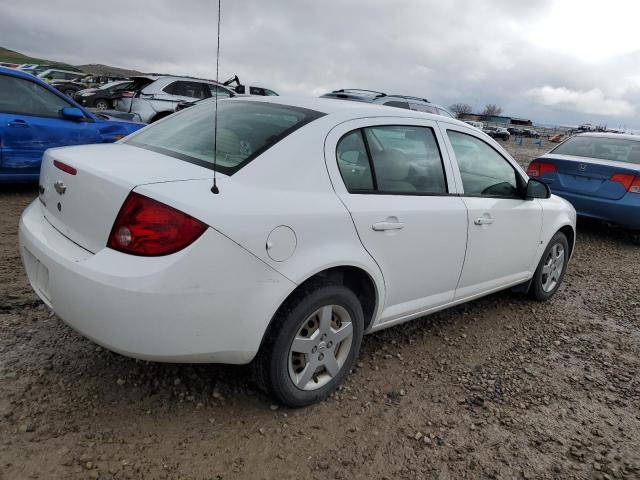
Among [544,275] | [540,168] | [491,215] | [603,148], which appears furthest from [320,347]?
[603,148]

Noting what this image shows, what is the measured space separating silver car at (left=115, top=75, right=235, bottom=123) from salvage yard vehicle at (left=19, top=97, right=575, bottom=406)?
29.5 feet

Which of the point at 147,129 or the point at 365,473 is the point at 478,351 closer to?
the point at 365,473

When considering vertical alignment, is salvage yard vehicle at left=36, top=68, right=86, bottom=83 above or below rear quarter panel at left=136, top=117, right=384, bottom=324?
below

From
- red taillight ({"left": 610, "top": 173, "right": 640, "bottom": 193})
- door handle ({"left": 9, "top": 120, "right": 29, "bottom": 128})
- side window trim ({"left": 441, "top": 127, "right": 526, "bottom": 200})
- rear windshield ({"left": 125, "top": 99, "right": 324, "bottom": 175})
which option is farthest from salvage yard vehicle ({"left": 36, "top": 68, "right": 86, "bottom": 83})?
side window trim ({"left": 441, "top": 127, "right": 526, "bottom": 200})

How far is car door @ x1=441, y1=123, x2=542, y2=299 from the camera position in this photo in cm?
323

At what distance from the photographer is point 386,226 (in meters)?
2.60

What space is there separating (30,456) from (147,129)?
1.92m

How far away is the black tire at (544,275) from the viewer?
13.8ft

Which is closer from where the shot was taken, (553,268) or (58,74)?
(553,268)

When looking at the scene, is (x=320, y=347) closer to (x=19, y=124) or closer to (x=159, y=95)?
(x=19, y=124)

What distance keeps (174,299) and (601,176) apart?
629 centimetres

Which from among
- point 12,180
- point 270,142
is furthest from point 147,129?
point 12,180

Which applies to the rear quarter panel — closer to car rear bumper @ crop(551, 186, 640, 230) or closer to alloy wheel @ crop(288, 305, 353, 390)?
alloy wheel @ crop(288, 305, 353, 390)

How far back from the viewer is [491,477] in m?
2.22
